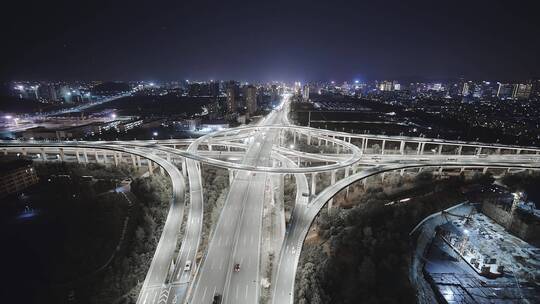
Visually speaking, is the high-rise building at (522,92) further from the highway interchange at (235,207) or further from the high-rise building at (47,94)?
the high-rise building at (47,94)

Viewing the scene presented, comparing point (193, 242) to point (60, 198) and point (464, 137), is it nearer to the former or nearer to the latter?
point (60, 198)

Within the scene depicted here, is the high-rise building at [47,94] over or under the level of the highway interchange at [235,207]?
over

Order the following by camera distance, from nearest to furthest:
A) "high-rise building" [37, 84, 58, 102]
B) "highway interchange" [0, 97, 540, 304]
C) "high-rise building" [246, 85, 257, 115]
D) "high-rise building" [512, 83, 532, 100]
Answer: "highway interchange" [0, 97, 540, 304] < "high-rise building" [246, 85, 257, 115] < "high-rise building" [37, 84, 58, 102] < "high-rise building" [512, 83, 532, 100]

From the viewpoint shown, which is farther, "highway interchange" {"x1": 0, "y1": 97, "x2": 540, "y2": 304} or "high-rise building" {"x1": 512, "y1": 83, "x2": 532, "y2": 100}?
"high-rise building" {"x1": 512, "y1": 83, "x2": 532, "y2": 100}

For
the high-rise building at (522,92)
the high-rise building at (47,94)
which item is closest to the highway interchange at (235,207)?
the high-rise building at (47,94)

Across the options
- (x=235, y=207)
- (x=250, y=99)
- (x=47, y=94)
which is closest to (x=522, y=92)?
(x=250, y=99)

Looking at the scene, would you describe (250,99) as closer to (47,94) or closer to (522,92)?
(47,94)

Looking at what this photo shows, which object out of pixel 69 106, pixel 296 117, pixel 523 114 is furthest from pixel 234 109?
pixel 523 114

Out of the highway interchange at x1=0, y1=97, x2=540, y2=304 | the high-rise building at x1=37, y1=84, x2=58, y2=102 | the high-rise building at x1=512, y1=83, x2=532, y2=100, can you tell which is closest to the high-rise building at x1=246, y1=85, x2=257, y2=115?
the highway interchange at x1=0, y1=97, x2=540, y2=304

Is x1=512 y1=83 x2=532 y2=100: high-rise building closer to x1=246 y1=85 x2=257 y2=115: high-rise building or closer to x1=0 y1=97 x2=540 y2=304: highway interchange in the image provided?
x1=0 y1=97 x2=540 y2=304: highway interchange
